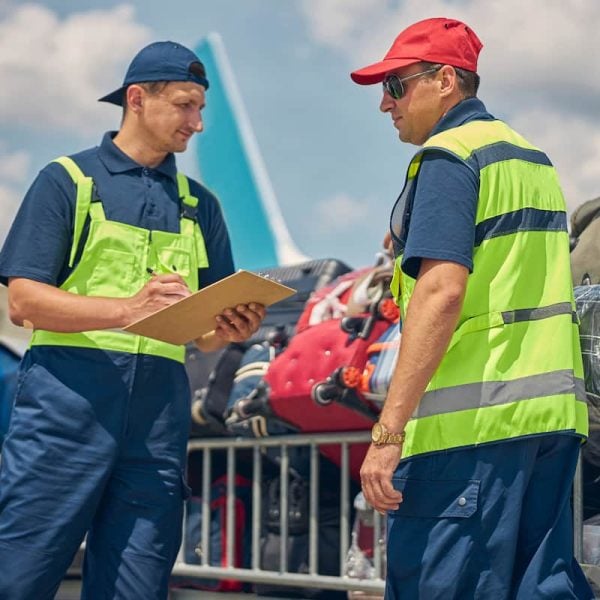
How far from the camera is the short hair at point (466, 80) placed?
3.18 meters

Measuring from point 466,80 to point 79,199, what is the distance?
4.07 ft

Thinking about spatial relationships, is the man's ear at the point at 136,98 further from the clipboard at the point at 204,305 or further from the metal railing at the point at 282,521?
the metal railing at the point at 282,521

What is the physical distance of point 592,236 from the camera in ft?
14.1

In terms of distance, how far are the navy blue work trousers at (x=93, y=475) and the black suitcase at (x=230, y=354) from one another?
1884mm

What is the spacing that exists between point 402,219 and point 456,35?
0.50 meters

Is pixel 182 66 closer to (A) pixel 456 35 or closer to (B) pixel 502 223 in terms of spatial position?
(A) pixel 456 35

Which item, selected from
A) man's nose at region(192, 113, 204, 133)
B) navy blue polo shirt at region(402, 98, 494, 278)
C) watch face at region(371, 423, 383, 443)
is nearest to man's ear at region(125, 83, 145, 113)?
man's nose at region(192, 113, 204, 133)

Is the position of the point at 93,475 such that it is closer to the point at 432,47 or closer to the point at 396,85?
the point at 396,85

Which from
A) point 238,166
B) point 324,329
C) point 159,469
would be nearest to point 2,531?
point 159,469

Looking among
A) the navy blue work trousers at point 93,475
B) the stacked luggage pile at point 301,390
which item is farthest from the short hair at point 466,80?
the stacked luggage pile at point 301,390

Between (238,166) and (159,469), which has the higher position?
(238,166)

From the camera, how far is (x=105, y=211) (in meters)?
3.86

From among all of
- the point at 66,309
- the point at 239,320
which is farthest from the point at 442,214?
the point at 66,309

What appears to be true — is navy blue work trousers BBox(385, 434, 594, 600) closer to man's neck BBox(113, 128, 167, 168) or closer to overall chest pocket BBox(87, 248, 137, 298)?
overall chest pocket BBox(87, 248, 137, 298)
